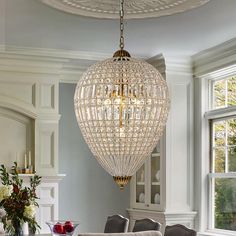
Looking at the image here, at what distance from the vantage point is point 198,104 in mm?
6570

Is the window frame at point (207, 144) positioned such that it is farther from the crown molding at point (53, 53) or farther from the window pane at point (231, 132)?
the crown molding at point (53, 53)

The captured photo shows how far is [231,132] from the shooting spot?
20.1 feet

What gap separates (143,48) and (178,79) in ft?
2.16

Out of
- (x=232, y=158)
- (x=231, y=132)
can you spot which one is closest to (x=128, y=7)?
(x=231, y=132)

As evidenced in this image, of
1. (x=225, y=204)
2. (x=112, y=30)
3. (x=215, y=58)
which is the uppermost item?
(x=112, y=30)

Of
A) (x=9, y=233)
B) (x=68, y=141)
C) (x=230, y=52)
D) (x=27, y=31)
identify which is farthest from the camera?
(x=68, y=141)

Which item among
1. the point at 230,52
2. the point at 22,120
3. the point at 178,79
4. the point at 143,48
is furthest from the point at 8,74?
the point at 230,52

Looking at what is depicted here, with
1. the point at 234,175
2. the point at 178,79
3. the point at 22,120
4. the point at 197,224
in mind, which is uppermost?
the point at 178,79

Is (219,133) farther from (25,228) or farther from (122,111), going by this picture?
(122,111)

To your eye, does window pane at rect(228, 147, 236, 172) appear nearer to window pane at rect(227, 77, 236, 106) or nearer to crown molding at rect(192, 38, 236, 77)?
window pane at rect(227, 77, 236, 106)

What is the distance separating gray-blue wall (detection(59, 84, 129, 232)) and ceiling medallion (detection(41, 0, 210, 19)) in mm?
2598

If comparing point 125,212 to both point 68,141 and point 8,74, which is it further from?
point 8,74

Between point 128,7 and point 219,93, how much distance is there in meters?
2.33

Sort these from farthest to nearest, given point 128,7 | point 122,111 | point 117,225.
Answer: point 117,225
point 128,7
point 122,111
